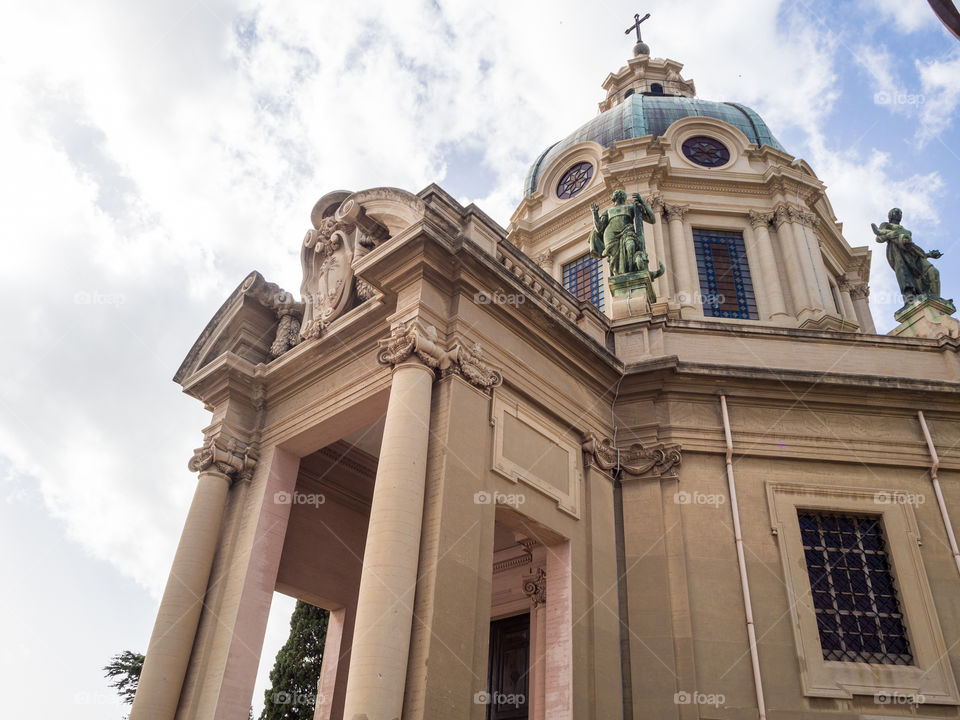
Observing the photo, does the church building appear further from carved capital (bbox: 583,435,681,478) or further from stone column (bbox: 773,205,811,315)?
stone column (bbox: 773,205,811,315)

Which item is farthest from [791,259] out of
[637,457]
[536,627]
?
[536,627]

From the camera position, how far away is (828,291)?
75.3 feet

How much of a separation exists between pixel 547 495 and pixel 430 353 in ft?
8.74

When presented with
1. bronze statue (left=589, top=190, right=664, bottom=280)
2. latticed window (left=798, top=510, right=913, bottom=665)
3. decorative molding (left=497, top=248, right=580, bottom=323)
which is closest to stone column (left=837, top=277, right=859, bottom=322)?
bronze statue (left=589, top=190, right=664, bottom=280)

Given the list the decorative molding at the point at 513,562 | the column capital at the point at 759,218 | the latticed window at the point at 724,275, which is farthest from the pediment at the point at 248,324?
the column capital at the point at 759,218

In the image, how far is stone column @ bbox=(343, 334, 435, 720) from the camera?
834 centimetres

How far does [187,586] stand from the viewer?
12281mm

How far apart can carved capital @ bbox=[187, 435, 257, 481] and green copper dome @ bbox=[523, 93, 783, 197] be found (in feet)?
52.2

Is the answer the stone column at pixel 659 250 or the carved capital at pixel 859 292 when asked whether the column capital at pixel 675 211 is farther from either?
the carved capital at pixel 859 292

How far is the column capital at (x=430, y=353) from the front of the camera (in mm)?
10602

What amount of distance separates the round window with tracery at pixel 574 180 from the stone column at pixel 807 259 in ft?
20.1

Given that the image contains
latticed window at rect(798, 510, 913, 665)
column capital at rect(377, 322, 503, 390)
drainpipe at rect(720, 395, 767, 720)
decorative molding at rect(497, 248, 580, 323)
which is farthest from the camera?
decorative molding at rect(497, 248, 580, 323)

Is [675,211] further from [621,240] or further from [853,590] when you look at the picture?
[853,590]

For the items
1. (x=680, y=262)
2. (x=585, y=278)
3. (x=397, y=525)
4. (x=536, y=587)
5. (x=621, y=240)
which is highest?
(x=680, y=262)
